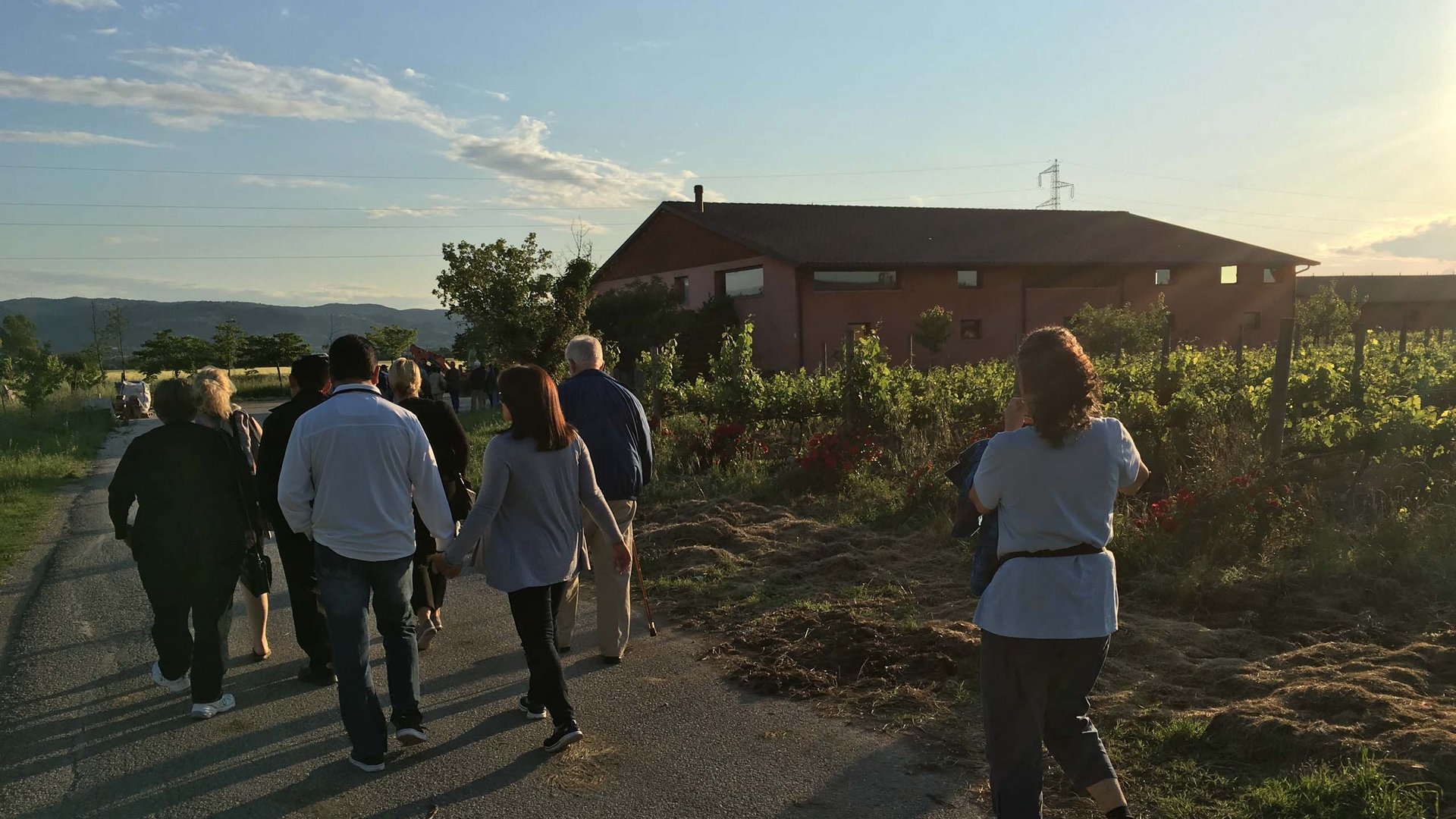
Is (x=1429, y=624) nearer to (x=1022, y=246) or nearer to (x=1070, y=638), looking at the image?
(x=1070, y=638)

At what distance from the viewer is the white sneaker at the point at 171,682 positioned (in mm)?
5328

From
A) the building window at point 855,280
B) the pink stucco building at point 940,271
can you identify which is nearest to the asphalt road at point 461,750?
the pink stucco building at point 940,271

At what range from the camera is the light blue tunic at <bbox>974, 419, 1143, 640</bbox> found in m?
2.99

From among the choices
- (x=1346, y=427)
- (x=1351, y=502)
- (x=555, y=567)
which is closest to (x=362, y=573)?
(x=555, y=567)

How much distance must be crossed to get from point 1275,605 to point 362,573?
5321mm

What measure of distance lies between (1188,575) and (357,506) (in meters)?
5.23

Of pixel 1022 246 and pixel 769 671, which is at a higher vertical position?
pixel 1022 246

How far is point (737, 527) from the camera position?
9.29m

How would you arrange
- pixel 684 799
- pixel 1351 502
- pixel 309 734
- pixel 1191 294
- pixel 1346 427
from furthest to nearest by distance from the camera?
pixel 1191 294 < pixel 1346 427 < pixel 1351 502 < pixel 309 734 < pixel 684 799

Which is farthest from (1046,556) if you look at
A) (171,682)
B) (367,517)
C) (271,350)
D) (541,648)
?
(271,350)

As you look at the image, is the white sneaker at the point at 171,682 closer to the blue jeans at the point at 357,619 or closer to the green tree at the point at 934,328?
the blue jeans at the point at 357,619

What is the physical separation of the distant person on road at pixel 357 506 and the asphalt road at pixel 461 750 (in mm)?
400

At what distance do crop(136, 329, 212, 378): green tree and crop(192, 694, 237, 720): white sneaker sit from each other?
6445cm

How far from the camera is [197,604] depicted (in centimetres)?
507
